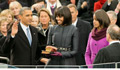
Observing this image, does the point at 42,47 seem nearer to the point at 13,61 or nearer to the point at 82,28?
the point at 13,61

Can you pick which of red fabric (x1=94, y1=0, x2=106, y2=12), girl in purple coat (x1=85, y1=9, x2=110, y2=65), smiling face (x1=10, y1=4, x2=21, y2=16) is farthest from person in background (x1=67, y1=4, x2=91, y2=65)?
red fabric (x1=94, y1=0, x2=106, y2=12)

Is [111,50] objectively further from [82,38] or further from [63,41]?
[82,38]

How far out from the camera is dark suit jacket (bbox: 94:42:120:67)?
8688mm

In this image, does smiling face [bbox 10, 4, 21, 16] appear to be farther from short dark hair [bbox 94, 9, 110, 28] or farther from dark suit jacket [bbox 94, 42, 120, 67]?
dark suit jacket [bbox 94, 42, 120, 67]

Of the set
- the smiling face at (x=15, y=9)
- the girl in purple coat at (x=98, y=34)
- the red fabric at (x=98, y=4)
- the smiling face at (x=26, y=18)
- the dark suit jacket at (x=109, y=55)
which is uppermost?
the red fabric at (x=98, y=4)

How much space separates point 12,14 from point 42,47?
2480 mm

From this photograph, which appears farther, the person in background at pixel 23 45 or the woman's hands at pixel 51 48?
the person in background at pixel 23 45

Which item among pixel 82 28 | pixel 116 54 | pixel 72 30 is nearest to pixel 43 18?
pixel 82 28

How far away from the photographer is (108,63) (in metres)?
8.09

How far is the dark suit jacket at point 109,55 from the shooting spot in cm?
869

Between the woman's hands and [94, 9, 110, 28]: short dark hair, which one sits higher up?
[94, 9, 110, 28]: short dark hair

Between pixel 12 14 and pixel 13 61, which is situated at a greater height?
pixel 12 14

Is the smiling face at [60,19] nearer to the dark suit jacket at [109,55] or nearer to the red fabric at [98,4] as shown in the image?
the dark suit jacket at [109,55]

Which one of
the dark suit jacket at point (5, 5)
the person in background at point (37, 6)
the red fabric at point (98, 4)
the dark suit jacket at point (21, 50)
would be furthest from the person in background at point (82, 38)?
the dark suit jacket at point (5, 5)
